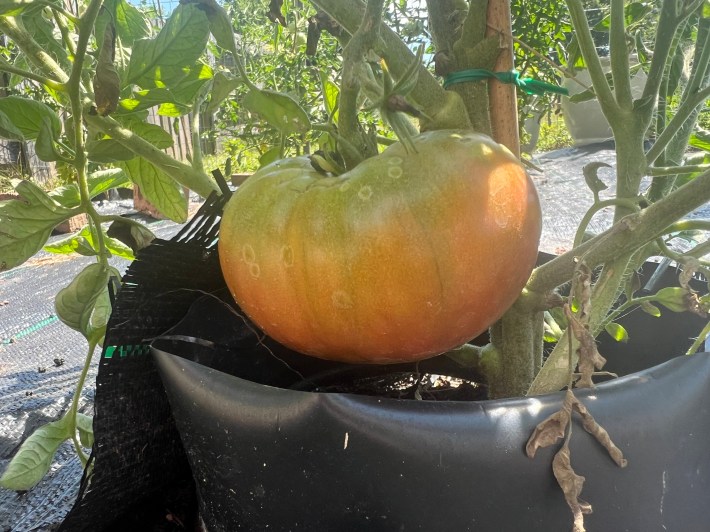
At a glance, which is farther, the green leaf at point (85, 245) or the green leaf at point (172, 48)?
the green leaf at point (85, 245)

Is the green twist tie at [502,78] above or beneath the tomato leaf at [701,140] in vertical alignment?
above

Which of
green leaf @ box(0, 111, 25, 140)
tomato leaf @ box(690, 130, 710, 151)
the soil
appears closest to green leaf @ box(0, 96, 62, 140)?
green leaf @ box(0, 111, 25, 140)

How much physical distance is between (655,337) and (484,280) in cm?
38

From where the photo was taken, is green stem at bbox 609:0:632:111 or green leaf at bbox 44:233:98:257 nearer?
green stem at bbox 609:0:632:111

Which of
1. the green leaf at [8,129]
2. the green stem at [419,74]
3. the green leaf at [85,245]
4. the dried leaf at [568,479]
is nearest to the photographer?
the dried leaf at [568,479]

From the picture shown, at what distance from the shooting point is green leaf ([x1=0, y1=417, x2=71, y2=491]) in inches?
18.6

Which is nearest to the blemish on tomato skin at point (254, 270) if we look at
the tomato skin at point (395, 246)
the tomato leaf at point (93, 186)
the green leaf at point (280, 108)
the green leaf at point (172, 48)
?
the tomato skin at point (395, 246)

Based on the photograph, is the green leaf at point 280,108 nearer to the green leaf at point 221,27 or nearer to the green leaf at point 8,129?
the green leaf at point 221,27

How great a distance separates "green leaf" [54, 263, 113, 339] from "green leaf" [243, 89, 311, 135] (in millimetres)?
175

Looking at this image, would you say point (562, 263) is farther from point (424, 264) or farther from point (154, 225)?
point (154, 225)

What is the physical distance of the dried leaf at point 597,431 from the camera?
0.28 meters

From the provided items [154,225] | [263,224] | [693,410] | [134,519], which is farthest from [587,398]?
[154,225]

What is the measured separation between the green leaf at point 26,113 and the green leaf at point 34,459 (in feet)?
0.82

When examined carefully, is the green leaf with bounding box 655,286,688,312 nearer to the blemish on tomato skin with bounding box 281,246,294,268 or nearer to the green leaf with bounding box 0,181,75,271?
the blemish on tomato skin with bounding box 281,246,294,268
